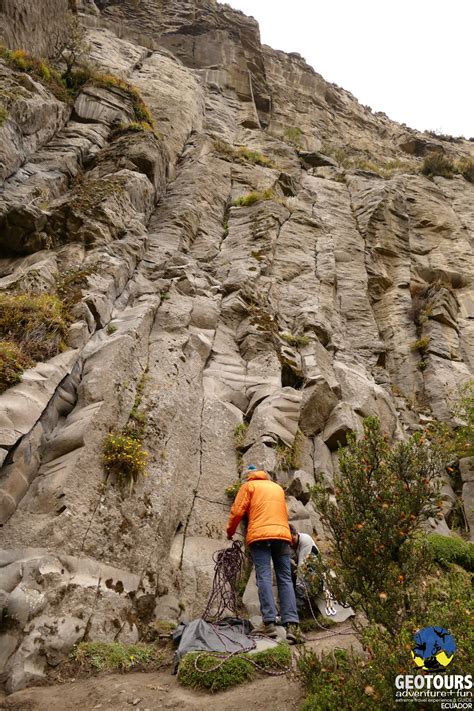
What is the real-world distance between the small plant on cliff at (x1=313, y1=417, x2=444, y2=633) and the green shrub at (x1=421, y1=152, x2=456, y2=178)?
117 feet

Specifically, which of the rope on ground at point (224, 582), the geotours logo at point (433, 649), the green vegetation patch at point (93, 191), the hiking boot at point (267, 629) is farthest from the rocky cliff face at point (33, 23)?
the geotours logo at point (433, 649)

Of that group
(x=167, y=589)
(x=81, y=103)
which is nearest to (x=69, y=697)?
(x=167, y=589)

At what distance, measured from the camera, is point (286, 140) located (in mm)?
36844

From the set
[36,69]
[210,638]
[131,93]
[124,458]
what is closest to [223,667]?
[210,638]

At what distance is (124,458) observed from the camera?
8547 millimetres

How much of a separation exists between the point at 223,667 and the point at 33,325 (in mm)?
7303

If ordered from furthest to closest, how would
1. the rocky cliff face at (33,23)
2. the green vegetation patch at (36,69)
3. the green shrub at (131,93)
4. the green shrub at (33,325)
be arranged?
1. the green shrub at (131,93)
2. the rocky cliff face at (33,23)
3. the green vegetation patch at (36,69)
4. the green shrub at (33,325)

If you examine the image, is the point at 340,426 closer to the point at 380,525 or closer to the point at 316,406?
the point at 316,406

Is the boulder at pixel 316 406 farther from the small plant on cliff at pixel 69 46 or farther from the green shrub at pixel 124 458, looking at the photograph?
the small plant on cliff at pixel 69 46

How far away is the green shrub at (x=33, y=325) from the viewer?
31.9ft

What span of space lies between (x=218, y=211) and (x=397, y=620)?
63.8ft

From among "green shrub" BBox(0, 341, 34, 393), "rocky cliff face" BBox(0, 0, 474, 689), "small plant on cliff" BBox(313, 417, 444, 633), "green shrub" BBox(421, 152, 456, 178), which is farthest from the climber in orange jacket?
"green shrub" BBox(421, 152, 456, 178)

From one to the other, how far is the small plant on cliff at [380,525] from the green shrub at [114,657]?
8.57ft

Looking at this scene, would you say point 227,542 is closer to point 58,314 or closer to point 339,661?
point 339,661
